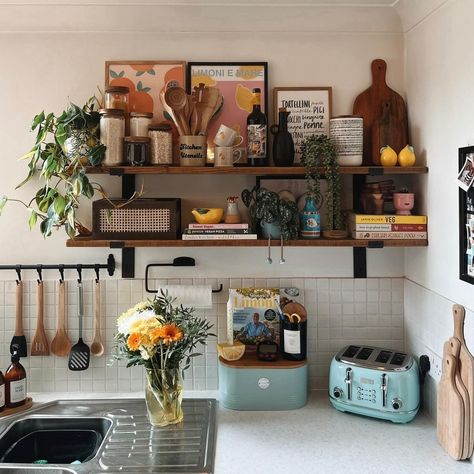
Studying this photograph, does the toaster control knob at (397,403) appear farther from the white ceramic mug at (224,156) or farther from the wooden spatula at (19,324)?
the wooden spatula at (19,324)

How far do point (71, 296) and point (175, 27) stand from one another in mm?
1130

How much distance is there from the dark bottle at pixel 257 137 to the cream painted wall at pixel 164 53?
0.17 metres

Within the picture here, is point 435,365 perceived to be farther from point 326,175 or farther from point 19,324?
point 19,324

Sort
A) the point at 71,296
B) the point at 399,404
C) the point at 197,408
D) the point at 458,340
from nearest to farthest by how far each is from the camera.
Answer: the point at 458,340
the point at 399,404
the point at 197,408
the point at 71,296

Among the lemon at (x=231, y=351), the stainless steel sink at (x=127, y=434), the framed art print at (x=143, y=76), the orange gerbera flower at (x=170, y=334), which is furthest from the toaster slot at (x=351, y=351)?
the framed art print at (x=143, y=76)

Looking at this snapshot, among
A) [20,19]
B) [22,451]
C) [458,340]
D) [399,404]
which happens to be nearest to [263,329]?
[399,404]

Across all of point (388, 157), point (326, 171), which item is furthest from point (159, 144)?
point (388, 157)

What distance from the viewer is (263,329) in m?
2.06

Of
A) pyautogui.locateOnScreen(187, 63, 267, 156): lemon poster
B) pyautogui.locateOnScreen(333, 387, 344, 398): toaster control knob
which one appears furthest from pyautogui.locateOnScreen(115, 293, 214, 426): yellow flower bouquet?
pyautogui.locateOnScreen(187, 63, 267, 156): lemon poster

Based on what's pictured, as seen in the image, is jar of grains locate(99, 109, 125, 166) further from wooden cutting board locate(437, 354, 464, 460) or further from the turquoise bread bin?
wooden cutting board locate(437, 354, 464, 460)

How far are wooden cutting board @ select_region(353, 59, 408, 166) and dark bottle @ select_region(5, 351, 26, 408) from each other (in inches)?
59.5

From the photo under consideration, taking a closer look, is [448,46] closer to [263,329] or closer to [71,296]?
[263,329]

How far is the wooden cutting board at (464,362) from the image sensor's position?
4.99 ft

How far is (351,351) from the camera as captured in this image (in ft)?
6.59
